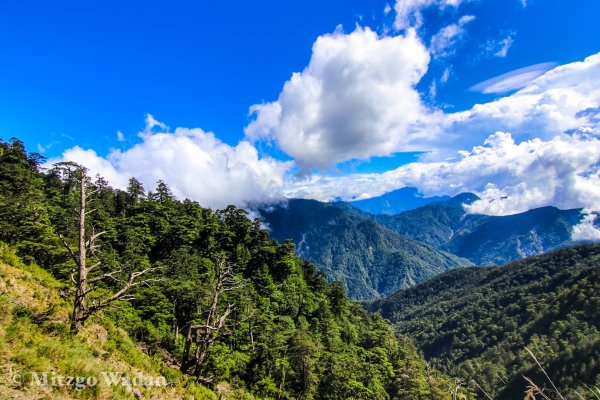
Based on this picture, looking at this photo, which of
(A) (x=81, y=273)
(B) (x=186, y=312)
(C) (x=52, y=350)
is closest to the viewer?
(C) (x=52, y=350)

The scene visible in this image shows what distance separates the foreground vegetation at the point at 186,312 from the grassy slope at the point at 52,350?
7 cm

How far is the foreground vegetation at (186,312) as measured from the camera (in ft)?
47.6

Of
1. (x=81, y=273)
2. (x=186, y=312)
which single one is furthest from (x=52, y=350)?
(x=186, y=312)

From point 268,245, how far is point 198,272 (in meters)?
21.8

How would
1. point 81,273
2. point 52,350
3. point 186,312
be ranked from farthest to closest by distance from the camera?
point 186,312 → point 81,273 → point 52,350

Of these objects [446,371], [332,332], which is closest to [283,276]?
[332,332]

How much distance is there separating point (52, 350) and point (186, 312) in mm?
40592

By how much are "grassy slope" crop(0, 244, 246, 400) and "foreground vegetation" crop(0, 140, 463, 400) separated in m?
0.07

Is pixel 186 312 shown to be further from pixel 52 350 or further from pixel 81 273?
pixel 52 350

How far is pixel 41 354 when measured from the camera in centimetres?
1095

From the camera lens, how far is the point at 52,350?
A: 11.4m

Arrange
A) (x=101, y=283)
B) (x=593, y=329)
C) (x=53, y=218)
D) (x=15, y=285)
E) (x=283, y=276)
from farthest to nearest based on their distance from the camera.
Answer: (x=593, y=329)
(x=283, y=276)
(x=53, y=218)
(x=101, y=283)
(x=15, y=285)

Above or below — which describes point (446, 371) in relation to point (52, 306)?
below

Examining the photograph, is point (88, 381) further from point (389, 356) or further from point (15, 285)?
point (389, 356)
